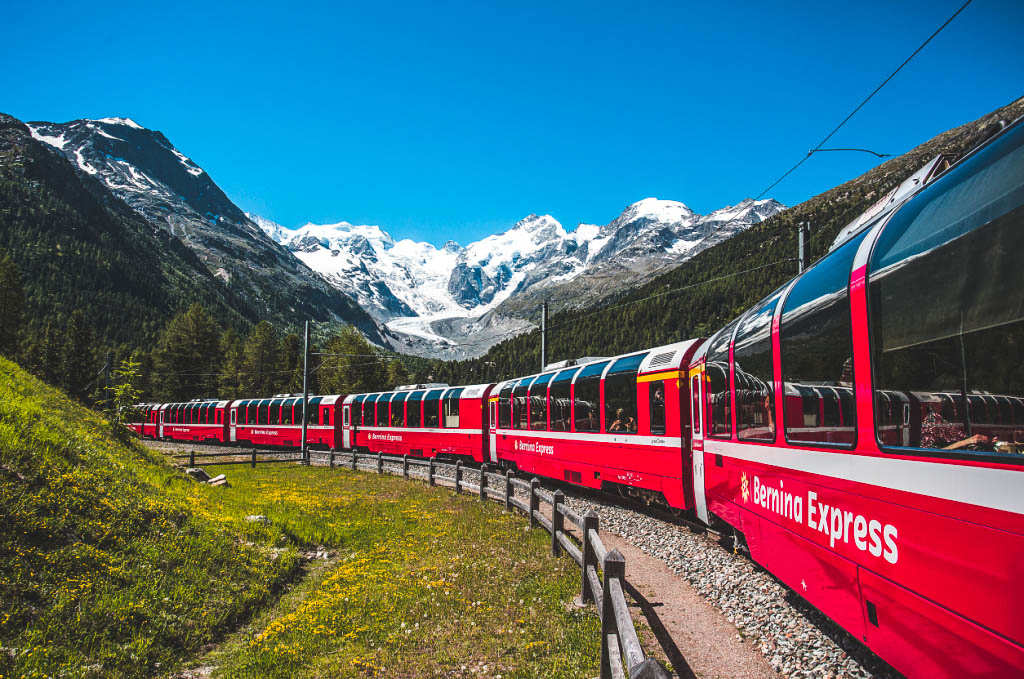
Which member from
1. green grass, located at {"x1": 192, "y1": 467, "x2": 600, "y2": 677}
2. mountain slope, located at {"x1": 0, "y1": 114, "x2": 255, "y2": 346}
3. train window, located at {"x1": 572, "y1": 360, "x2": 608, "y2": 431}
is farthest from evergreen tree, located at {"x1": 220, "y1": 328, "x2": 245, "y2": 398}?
green grass, located at {"x1": 192, "y1": 467, "x2": 600, "y2": 677}

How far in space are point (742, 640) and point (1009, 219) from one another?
5165 millimetres

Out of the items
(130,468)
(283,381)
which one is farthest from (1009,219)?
(283,381)

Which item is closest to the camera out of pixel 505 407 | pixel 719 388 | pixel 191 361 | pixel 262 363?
pixel 719 388

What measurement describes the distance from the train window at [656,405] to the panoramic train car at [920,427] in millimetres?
6225

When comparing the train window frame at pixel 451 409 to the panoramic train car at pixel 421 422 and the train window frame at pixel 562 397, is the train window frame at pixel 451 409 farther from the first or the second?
the train window frame at pixel 562 397

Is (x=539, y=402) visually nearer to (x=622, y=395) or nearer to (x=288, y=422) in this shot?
(x=622, y=395)

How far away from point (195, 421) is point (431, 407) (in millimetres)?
30238

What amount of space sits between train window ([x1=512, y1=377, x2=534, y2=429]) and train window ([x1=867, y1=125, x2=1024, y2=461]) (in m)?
16.5

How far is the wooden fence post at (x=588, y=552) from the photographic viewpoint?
7367 millimetres

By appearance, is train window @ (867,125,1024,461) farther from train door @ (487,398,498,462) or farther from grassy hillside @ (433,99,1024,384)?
grassy hillside @ (433,99,1024,384)

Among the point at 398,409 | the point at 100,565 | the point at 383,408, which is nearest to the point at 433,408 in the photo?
the point at 398,409

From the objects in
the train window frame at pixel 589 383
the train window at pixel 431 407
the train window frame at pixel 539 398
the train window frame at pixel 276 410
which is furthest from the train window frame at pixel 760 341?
the train window frame at pixel 276 410

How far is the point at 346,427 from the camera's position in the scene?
3603cm

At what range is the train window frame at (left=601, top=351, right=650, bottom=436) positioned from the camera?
13680 millimetres
